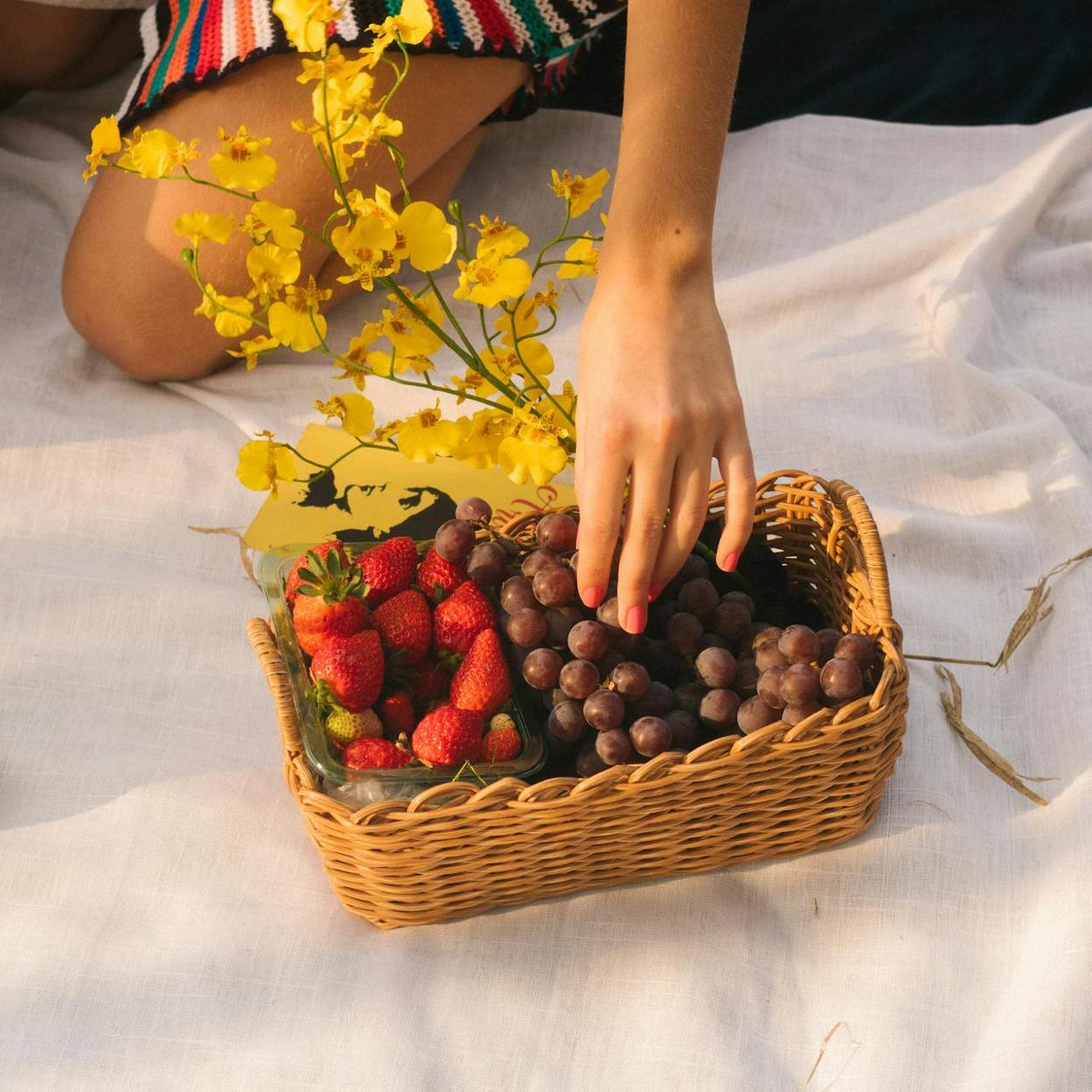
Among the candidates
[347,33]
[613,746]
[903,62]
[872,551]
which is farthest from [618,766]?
[903,62]

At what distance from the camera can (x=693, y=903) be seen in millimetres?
870

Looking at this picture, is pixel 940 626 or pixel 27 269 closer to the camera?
pixel 940 626

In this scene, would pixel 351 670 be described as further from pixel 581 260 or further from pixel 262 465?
pixel 581 260

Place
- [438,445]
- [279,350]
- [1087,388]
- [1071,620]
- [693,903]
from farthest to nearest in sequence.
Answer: [279,350] → [1087,388] → [1071,620] → [693,903] → [438,445]

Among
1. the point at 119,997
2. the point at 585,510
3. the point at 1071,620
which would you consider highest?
the point at 585,510

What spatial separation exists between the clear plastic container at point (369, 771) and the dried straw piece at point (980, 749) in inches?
13.4

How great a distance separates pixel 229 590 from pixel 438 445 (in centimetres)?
43

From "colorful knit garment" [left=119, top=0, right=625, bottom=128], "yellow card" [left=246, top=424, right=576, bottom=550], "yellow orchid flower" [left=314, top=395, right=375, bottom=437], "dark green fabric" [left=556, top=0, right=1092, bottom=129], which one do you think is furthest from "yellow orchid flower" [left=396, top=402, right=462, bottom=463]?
"dark green fabric" [left=556, top=0, right=1092, bottom=129]

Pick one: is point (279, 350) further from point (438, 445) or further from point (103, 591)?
point (438, 445)

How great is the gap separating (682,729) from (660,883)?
147 mm

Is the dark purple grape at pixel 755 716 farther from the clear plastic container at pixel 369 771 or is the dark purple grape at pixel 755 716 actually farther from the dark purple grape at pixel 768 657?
the clear plastic container at pixel 369 771

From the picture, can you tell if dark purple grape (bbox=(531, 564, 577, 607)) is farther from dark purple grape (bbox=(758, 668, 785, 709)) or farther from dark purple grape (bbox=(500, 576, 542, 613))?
dark purple grape (bbox=(758, 668, 785, 709))

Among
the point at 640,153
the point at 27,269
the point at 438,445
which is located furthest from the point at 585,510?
the point at 27,269

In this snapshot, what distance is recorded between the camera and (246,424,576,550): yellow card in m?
1.13
